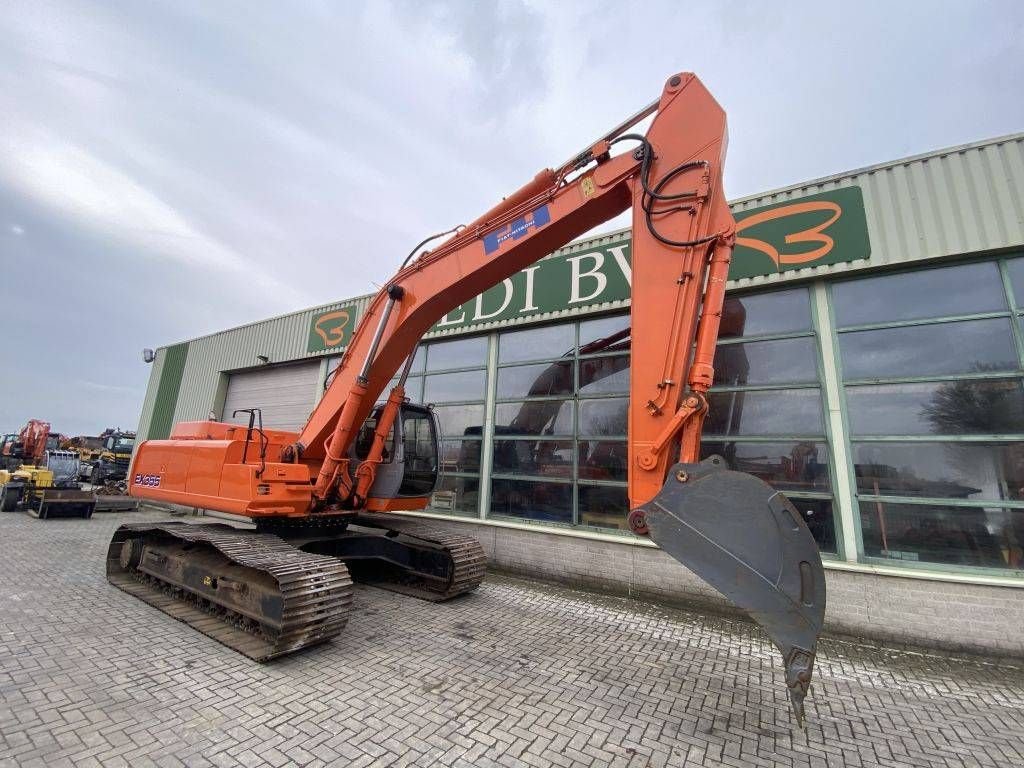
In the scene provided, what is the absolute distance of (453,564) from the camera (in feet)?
18.5

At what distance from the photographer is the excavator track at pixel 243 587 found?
3957mm

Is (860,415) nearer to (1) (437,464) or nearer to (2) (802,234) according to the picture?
(2) (802,234)

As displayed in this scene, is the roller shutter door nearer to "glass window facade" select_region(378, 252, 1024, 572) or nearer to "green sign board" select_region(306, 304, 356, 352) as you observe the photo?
"green sign board" select_region(306, 304, 356, 352)

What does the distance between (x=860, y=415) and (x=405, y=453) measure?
229 inches

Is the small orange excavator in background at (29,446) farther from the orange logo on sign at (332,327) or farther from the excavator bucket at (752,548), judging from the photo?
the excavator bucket at (752,548)

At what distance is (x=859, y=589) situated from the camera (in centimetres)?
508

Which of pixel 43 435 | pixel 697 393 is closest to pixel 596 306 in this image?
pixel 697 393

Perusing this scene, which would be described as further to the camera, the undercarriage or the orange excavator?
the undercarriage

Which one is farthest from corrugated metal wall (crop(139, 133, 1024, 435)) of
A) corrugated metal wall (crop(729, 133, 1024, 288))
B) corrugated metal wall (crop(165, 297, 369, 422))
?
corrugated metal wall (crop(165, 297, 369, 422))

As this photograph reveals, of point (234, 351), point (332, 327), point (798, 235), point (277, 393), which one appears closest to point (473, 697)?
point (798, 235)

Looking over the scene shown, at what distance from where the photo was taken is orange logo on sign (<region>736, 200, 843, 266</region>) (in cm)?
587

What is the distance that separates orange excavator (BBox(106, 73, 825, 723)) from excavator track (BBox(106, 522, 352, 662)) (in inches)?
0.8

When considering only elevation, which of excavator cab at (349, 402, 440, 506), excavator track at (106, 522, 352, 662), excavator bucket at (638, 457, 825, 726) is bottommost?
excavator track at (106, 522, 352, 662)

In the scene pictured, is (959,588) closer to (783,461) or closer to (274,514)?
(783,461)
